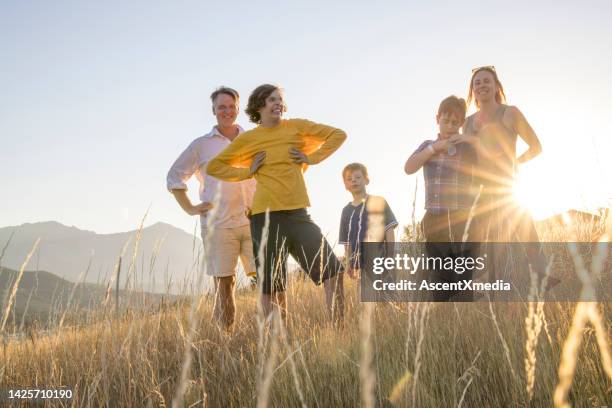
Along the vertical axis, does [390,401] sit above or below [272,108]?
below

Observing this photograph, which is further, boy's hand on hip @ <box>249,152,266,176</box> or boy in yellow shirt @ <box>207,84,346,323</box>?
boy's hand on hip @ <box>249,152,266,176</box>

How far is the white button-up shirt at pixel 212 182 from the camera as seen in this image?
11.8ft

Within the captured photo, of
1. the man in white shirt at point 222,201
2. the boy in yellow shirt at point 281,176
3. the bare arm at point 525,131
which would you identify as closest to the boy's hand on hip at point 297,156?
the boy in yellow shirt at point 281,176

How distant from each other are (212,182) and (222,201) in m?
0.19

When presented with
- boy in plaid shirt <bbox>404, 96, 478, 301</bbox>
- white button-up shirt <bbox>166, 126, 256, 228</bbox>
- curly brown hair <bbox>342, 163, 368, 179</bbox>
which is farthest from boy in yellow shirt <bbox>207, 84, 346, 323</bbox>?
curly brown hair <bbox>342, 163, 368, 179</bbox>

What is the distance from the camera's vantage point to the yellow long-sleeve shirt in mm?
3105

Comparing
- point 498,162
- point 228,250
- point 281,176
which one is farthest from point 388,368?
point 228,250

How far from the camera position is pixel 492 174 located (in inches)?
124

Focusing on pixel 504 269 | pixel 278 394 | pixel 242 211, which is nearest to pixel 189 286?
pixel 242 211

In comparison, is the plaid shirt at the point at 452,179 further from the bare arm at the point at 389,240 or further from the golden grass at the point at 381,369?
the bare arm at the point at 389,240

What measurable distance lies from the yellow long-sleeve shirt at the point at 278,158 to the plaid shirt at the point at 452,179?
0.72 m

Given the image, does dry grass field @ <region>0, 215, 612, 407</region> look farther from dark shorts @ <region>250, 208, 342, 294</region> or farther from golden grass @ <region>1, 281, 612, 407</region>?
dark shorts @ <region>250, 208, 342, 294</region>

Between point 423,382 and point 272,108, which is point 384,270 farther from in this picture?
point 423,382

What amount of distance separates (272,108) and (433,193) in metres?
1.29
